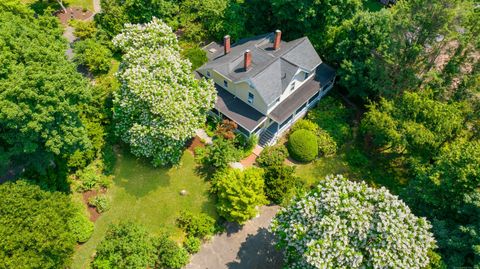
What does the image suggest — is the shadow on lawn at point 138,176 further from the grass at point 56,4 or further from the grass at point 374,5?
the grass at point 374,5

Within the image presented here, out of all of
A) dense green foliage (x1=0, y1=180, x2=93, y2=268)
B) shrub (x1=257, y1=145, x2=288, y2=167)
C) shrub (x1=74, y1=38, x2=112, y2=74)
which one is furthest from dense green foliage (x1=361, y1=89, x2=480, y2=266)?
shrub (x1=74, y1=38, x2=112, y2=74)

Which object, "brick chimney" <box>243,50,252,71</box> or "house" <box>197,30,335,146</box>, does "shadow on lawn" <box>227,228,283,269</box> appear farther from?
"brick chimney" <box>243,50,252,71</box>

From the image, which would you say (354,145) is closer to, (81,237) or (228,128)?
(228,128)

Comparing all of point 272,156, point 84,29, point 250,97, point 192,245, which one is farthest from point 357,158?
point 84,29

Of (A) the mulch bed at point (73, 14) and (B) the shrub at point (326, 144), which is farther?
(A) the mulch bed at point (73, 14)

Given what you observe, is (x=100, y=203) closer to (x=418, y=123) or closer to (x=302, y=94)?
(x=302, y=94)

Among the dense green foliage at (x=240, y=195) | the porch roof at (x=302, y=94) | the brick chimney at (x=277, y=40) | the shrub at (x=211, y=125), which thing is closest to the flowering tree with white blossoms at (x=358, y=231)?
the dense green foliage at (x=240, y=195)
